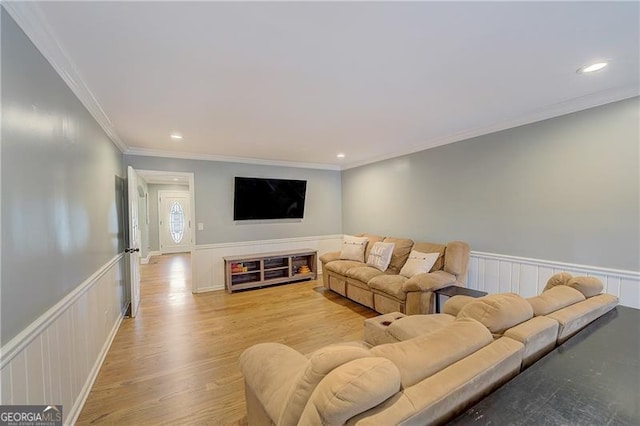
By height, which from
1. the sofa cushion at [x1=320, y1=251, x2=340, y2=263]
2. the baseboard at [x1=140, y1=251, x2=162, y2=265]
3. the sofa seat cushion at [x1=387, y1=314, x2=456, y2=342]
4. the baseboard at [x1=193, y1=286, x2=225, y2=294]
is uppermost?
the sofa cushion at [x1=320, y1=251, x2=340, y2=263]

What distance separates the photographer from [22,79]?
137 centimetres

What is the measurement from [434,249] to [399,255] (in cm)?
62

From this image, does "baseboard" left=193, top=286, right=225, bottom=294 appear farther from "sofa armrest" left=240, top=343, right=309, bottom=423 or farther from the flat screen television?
"sofa armrest" left=240, top=343, right=309, bottom=423

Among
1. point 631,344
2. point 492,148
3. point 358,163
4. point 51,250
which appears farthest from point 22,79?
point 358,163

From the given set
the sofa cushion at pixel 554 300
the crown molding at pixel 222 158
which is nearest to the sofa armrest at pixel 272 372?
the sofa cushion at pixel 554 300

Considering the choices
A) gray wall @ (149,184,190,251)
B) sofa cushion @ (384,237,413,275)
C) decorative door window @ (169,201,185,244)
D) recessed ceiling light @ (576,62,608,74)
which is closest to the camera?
recessed ceiling light @ (576,62,608,74)

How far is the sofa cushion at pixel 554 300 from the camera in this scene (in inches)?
61.0

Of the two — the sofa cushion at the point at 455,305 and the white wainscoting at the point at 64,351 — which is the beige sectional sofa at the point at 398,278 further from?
the white wainscoting at the point at 64,351

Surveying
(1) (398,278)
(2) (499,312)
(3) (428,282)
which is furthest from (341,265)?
(2) (499,312)

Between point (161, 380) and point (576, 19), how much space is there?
3.84 metres

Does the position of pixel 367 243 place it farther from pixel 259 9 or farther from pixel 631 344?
pixel 259 9

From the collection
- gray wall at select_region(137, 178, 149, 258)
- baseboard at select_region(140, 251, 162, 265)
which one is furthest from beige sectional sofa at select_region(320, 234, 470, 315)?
gray wall at select_region(137, 178, 149, 258)

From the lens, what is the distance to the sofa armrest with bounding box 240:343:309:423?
117 cm

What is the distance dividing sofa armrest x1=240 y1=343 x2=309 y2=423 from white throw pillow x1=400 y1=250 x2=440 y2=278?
259 cm
